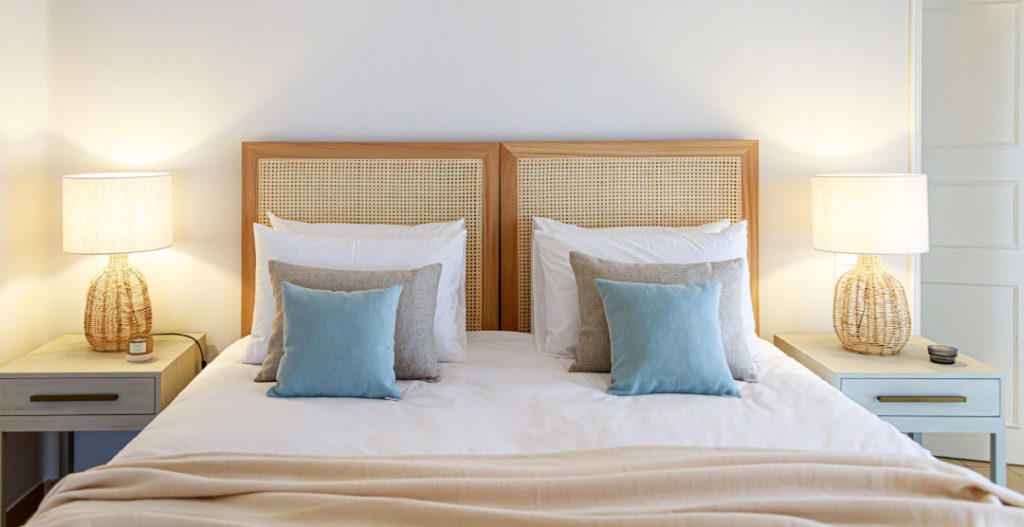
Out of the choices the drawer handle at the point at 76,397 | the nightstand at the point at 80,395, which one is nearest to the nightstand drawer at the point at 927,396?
the nightstand at the point at 80,395

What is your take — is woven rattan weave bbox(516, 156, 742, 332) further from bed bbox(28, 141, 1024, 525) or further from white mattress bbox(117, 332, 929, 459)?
white mattress bbox(117, 332, 929, 459)

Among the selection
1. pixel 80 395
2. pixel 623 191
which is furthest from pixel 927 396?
pixel 80 395

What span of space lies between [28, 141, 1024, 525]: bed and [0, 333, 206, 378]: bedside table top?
0.79 ft

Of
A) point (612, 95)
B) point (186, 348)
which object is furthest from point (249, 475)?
point (612, 95)

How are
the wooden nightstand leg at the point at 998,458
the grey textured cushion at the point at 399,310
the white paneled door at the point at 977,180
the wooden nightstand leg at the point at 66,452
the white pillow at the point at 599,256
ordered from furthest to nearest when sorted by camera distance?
the white paneled door at the point at 977,180 → the wooden nightstand leg at the point at 66,452 → the white pillow at the point at 599,256 → the wooden nightstand leg at the point at 998,458 → the grey textured cushion at the point at 399,310

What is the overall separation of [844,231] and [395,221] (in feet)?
5.27

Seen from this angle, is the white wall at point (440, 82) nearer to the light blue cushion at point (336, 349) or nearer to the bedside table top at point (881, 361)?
the bedside table top at point (881, 361)

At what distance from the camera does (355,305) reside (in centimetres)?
242

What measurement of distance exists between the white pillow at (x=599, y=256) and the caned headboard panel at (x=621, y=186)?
237 mm

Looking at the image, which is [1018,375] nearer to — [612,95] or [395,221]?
[612,95]

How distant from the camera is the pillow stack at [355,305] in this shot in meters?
2.38

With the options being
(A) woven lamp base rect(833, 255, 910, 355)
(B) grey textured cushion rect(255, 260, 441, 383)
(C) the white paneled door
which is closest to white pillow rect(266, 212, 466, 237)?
(B) grey textured cushion rect(255, 260, 441, 383)

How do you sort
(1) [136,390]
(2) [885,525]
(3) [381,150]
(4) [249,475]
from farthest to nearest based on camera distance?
(3) [381,150] < (1) [136,390] < (4) [249,475] < (2) [885,525]

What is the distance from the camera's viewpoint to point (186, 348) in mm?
3086
